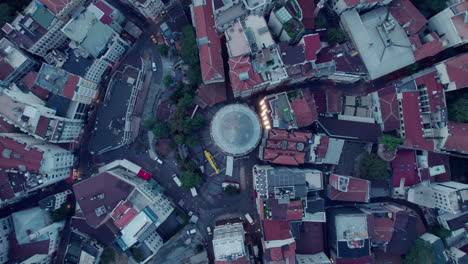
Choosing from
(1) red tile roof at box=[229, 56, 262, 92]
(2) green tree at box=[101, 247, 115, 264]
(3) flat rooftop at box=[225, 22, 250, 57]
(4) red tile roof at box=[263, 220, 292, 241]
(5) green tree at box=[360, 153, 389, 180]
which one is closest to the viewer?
(1) red tile roof at box=[229, 56, 262, 92]

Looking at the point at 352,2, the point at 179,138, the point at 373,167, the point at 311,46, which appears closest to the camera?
the point at 311,46

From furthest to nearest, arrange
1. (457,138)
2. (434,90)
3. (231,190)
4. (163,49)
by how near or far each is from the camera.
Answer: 1. (163,49)
2. (231,190)
3. (434,90)
4. (457,138)

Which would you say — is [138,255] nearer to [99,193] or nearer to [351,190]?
[99,193]

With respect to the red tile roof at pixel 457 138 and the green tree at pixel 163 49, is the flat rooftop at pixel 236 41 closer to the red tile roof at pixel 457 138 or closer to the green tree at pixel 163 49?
the green tree at pixel 163 49

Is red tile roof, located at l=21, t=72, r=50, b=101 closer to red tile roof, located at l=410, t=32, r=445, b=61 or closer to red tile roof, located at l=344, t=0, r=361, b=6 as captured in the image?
red tile roof, located at l=344, t=0, r=361, b=6

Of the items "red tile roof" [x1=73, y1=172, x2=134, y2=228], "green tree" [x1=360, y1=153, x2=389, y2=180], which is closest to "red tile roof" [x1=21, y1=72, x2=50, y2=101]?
"red tile roof" [x1=73, y1=172, x2=134, y2=228]

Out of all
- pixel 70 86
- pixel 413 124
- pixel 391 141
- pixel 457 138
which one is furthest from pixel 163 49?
pixel 457 138

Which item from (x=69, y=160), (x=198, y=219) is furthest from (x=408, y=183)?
(x=69, y=160)
